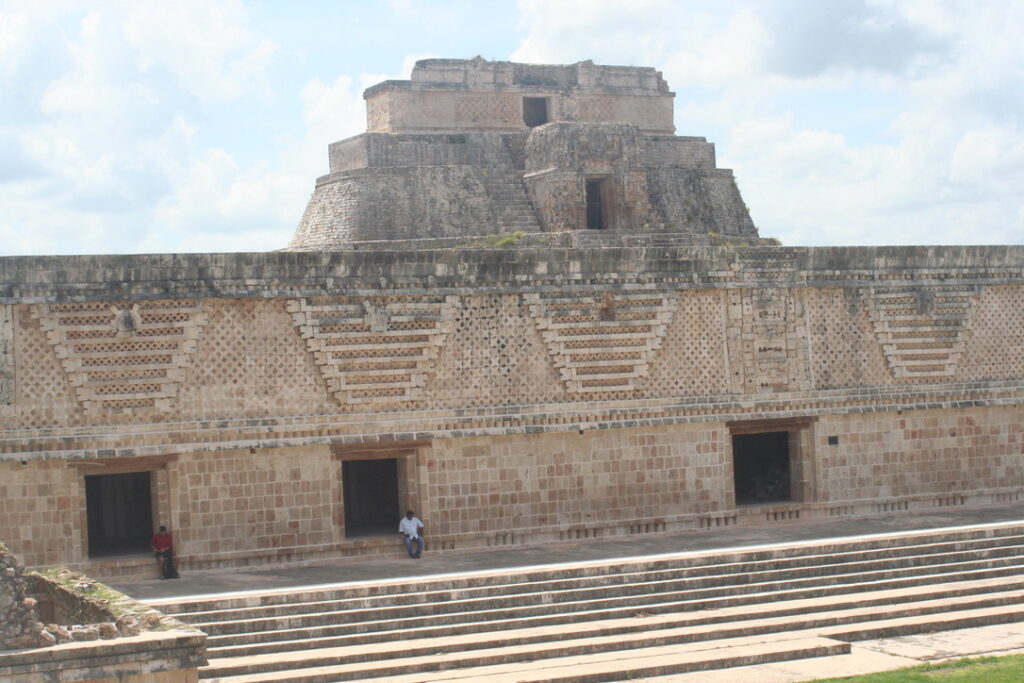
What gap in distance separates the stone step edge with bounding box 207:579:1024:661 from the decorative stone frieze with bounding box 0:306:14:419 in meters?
3.42

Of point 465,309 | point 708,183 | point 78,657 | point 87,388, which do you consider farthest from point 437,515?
point 708,183

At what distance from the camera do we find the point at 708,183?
26.8 metres

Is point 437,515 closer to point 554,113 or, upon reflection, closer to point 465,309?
point 465,309

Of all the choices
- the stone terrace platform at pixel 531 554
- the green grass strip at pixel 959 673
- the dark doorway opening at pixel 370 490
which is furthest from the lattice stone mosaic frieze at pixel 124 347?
the green grass strip at pixel 959 673

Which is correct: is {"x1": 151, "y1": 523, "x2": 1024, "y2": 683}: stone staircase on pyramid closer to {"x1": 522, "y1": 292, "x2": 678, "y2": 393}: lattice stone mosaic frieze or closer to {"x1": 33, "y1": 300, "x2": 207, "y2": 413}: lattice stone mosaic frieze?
{"x1": 33, "y1": 300, "x2": 207, "y2": 413}: lattice stone mosaic frieze

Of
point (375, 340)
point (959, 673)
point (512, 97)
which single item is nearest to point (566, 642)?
point (959, 673)

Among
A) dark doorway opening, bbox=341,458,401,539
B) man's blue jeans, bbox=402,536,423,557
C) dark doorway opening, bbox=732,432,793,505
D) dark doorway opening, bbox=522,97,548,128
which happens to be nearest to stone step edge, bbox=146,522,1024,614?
man's blue jeans, bbox=402,536,423,557

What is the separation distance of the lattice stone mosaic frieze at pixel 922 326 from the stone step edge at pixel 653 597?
3.45m

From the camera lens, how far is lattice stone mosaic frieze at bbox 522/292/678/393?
14.3 metres

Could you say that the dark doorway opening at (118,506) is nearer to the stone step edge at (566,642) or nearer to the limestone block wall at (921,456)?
the stone step edge at (566,642)

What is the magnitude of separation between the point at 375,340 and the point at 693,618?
442cm

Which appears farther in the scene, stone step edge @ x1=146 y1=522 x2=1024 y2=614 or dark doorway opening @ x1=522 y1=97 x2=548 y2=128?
dark doorway opening @ x1=522 y1=97 x2=548 y2=128

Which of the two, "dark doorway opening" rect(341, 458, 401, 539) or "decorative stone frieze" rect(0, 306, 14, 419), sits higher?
"decorative stone frieze" rect(0, 306, 14, 419)

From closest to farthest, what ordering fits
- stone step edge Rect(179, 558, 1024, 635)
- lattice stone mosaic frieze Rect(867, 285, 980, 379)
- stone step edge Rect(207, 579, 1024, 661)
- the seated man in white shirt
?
stone step edge Rect(207, 579, 1024, 661) < stone step edge Rect(179, 558, 1024, 635) < the seated man in white shirt < lattice stone mosaic frieze Rect(867, 285, 980, 379)
